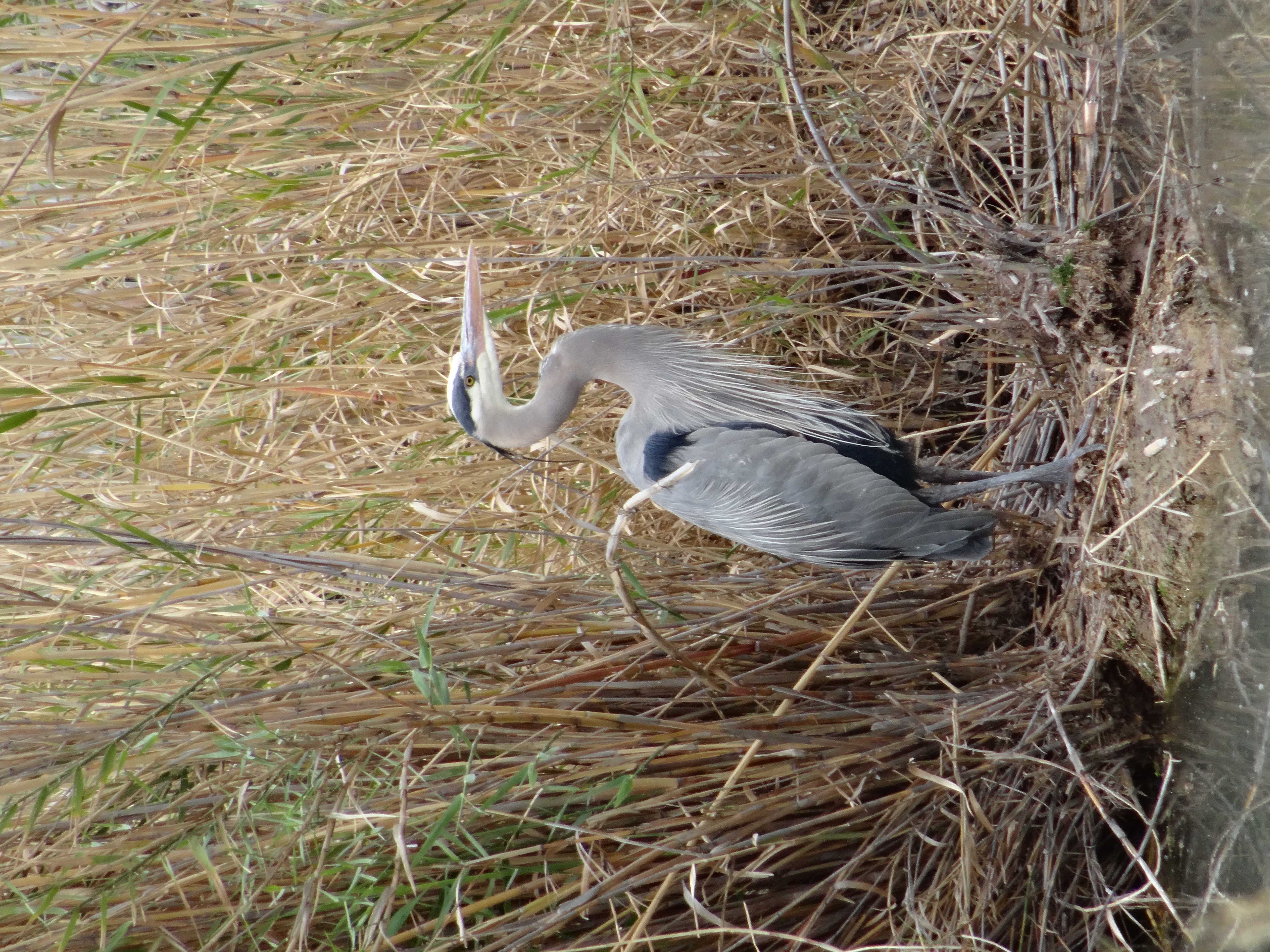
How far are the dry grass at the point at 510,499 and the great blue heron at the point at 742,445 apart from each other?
17 cm

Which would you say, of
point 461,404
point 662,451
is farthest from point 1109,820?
point 461,404

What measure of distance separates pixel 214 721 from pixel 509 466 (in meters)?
1.01

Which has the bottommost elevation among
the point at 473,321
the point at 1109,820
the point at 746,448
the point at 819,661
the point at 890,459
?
the point at 1109,820

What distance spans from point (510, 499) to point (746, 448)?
76 centimetres

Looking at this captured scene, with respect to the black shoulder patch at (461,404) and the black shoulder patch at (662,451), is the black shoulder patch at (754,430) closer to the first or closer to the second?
the black shoulder patch at (662,451)

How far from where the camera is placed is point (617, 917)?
1221 millimetres

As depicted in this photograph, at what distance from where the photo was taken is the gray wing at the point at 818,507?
5.27 ft

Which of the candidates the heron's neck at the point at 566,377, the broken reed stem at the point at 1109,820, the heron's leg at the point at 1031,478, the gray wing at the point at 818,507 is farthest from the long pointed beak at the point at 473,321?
the broken reed stem at the point at 1109,820

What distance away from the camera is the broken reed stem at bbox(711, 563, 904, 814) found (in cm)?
128

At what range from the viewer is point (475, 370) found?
5.93 ft

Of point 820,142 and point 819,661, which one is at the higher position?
point 820,142

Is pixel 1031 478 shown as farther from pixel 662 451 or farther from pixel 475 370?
pixel 475 370

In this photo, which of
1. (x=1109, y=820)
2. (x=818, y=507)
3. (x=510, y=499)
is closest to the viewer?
(x=1109, y=820)

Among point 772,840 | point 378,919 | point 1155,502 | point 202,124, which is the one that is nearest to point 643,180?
point 202,124
